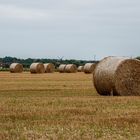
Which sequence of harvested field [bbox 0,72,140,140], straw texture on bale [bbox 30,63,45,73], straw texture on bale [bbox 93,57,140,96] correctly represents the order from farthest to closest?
straw texture on bale [bbox 30,63,45,73], straw texture on bale [bbox 93,57,140,96], harvested field [bbox 0,72,140,140]

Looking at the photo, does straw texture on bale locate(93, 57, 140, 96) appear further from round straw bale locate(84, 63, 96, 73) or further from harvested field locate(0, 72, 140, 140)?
round straw bale locate(84, 63, 96, 73)

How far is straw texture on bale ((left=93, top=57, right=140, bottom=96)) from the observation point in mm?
19609

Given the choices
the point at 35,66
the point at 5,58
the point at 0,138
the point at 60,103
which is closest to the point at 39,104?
the point at 60,103

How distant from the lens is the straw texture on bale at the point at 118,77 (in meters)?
19.6

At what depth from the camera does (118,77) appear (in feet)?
64.7

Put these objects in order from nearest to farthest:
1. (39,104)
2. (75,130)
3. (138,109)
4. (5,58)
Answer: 1. (75,130)
2. (138,109)
3. (39,104)
4. (5,58)

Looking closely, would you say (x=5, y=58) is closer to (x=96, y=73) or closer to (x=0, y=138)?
(x=96, y=73)

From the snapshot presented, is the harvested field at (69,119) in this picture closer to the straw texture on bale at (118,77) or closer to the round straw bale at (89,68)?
the straw texture on bale at (118,77)

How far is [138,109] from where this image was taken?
13.6 metres

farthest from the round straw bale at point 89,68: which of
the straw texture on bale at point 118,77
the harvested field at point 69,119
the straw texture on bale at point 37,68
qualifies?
the harvested field at point 69,119

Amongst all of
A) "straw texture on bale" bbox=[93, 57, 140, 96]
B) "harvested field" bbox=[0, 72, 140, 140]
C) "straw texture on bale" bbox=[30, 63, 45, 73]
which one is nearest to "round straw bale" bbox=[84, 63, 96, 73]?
"straw texture on bale" bbox=[30, 63, 45, 73]

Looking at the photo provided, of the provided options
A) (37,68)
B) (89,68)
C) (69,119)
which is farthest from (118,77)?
(89,68)

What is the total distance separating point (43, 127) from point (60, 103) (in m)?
4.81

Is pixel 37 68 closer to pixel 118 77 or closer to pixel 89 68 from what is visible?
pixel 89 68
